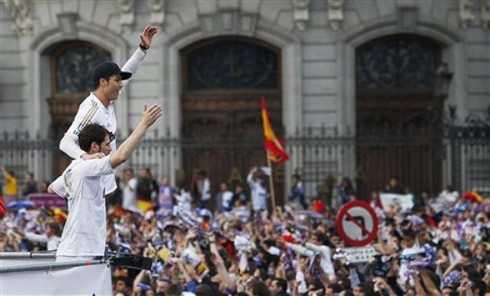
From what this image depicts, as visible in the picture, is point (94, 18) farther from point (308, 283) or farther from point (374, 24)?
point (308, 283)

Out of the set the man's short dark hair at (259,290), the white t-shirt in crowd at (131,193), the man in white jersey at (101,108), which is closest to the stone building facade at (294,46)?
the white t-shirt in crowd at (131,193)

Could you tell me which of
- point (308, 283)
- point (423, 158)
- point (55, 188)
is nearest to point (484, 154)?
point (423, 158)

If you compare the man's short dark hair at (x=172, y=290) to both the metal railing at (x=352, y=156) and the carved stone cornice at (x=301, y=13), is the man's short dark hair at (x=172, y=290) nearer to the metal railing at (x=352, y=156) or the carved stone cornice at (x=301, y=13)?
the metal railing at (x=352, y=156)

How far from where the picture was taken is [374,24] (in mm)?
36000

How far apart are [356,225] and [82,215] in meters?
8.69

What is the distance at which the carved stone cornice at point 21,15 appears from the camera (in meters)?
37.0

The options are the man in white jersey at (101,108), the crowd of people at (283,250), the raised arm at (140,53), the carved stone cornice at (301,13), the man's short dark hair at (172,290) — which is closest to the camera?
the man in white jersey at (101,108)

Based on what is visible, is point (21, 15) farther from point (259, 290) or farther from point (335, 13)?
point (259, 290)

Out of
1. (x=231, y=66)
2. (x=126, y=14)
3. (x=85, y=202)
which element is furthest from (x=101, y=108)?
(x=231, y=66)

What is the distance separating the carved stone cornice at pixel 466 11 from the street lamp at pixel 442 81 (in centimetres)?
115

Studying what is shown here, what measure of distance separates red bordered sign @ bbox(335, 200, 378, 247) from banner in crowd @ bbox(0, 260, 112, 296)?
908 cm

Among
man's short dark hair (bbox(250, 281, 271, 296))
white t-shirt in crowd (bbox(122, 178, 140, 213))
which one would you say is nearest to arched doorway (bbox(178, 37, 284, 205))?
white t-shirt in crowd (bbox(122, 178, 140, 213))

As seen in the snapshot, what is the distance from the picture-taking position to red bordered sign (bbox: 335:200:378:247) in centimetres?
1911

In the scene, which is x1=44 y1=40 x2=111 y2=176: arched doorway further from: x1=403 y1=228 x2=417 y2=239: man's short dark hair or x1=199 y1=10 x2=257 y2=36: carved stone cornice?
x1=403 y1=228 x2=417 y2=239: man's short dark hair
